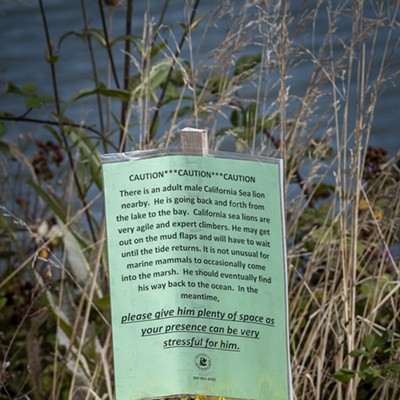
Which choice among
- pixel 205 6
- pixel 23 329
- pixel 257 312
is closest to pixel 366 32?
pixel 257 312

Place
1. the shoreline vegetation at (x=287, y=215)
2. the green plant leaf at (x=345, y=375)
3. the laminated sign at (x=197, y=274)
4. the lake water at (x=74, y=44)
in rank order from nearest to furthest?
1. the laminated sign at (x=197, y=274)
2. the green plant leaf at (x=345, y=375)
3. the shoreline vegetation at (x=287, y=215)
4. the lake water at (x=74, y=44)

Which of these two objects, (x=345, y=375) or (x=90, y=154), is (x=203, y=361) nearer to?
(x=345, y=375)

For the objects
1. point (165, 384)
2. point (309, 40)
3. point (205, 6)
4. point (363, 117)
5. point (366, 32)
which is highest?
point (205, 6)

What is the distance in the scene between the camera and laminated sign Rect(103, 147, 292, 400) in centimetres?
140

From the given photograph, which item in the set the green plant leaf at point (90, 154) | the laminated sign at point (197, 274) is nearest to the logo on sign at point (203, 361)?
the laminated sign at point (197, 274)

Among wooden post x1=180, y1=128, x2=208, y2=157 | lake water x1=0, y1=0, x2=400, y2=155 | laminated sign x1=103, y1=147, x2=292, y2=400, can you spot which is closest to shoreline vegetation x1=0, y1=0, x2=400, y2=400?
laminated sign x1=103, y1=147, x2=292, y2=400

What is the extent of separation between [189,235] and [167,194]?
2.7 inches

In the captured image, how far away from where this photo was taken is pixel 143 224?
4.62 ft

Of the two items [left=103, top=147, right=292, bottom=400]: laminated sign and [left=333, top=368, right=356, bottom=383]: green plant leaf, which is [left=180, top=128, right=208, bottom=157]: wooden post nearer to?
[left=103, top=147, right=292, bottom=400]: laminated sign

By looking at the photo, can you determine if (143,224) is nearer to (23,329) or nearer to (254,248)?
(254,248)

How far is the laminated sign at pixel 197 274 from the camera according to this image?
140cm

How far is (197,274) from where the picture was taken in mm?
1404

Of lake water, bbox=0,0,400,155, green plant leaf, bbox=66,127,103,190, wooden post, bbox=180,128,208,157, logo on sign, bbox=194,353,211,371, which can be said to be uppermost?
lake water, bbox=0,0,400,155

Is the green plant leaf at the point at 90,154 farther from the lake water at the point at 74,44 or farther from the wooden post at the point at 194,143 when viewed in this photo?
the lake water at the point at 74,44
